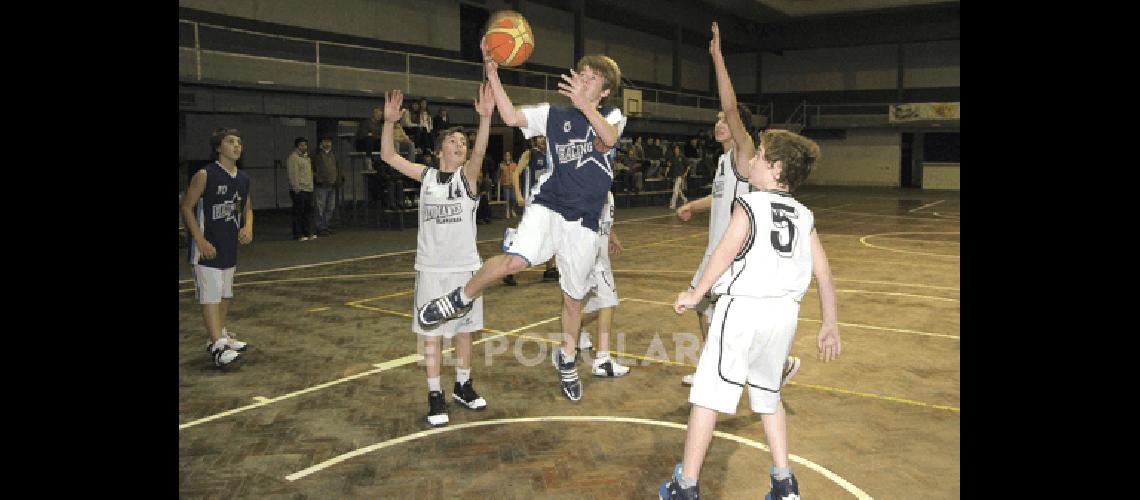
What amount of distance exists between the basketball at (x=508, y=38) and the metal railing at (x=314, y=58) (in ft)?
26.6

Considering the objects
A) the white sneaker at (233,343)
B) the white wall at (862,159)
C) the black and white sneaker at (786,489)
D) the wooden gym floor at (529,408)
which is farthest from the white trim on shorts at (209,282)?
the white wall at (862,159)

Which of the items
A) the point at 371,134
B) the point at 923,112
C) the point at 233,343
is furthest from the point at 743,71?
the point at 233,343

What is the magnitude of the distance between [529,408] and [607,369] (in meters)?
0.98

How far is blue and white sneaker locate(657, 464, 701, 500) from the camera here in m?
3.55

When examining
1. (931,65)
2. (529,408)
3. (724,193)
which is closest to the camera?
(529,408)

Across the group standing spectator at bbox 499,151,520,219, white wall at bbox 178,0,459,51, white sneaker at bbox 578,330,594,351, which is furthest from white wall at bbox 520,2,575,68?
white sneaker at bbox 578,330,594,351

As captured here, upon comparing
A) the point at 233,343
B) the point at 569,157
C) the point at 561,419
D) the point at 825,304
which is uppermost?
the point at 569,157

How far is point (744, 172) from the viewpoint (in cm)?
509

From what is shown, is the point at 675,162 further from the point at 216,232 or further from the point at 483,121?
the point at 483,121

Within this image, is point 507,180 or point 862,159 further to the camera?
point 862,159

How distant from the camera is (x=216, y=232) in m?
6.30

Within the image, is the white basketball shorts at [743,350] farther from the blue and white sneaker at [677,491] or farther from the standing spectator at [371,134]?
the standing spectator at [371,134]

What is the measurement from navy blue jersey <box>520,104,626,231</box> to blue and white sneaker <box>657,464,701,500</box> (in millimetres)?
1959
